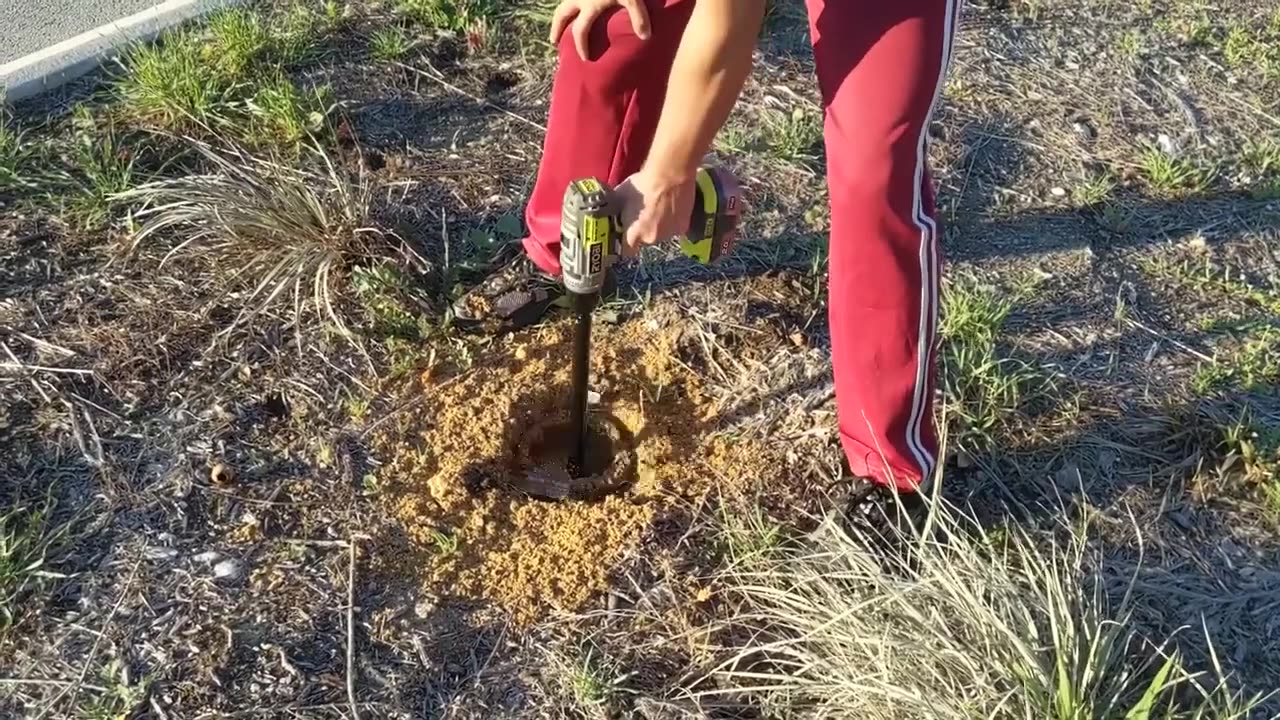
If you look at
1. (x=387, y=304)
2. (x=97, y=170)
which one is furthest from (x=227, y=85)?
(x=387, y=304)

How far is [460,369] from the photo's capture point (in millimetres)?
2861

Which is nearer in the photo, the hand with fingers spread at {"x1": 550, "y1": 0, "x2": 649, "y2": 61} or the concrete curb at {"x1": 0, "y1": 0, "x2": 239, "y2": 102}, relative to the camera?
the hand with fingers spread at {"x1": 550, "y1": 0, "x2": 649, "y2": 61}

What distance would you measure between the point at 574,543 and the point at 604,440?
1.41 ft

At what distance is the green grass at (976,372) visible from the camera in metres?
2.69

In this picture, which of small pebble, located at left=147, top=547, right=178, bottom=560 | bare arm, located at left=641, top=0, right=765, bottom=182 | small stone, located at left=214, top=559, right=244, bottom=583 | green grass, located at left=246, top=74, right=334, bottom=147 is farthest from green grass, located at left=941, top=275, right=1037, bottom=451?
green grass, located at left=246, top=74, right=334, bottom=147

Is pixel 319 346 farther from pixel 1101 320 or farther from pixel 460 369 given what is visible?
pixel 1101 320

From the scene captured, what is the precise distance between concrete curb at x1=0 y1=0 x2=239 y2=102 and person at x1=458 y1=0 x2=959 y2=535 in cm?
176

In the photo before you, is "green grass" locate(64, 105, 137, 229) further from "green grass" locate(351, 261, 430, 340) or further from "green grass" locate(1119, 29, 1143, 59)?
"green grass" locate(1119, 29, 1143, 59)

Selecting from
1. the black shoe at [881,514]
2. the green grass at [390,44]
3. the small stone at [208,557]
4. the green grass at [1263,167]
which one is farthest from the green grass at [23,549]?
the green grass at [1263,167]

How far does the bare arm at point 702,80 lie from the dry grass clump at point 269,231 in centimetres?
120

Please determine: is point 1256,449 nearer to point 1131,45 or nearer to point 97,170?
point 1131,45

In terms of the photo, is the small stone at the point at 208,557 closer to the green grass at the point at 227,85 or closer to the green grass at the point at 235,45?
the green grass at the point at 227,85

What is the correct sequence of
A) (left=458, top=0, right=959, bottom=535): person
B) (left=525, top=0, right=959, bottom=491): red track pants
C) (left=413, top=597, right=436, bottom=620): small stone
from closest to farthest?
(left=458, top=0, right=959, bottom=535): person
(left=525, top=0, right=959, bottom=491): red track pants
(left=413, top=597, right=436, bottom=620): small stone

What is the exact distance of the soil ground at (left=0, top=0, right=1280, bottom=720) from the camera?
7.60 feet
